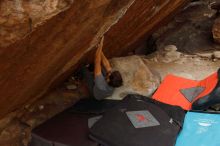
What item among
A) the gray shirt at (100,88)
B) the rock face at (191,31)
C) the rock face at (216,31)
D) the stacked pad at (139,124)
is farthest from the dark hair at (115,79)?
the rock face at (216,31)

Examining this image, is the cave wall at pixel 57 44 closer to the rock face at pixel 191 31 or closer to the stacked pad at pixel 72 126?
the stacked pad at pixel 72 126

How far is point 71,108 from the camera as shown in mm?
2826

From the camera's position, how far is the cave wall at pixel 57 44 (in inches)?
69.5

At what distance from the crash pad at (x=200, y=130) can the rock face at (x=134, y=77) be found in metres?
0.52

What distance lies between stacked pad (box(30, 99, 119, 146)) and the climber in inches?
3.0

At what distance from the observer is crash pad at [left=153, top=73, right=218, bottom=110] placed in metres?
2.93

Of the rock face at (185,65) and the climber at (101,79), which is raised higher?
the climber at (101,79)

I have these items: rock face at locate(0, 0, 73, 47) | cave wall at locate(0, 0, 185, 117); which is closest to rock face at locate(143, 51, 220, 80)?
cave wall at locate(0, 0, 185, 117)

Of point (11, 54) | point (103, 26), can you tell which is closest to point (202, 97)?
point (103, 26)

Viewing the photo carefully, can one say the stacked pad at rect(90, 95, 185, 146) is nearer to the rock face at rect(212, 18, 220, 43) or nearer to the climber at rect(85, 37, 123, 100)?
the climber at rect(85, 37, 123, 100)

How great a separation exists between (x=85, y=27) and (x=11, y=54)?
459 mm

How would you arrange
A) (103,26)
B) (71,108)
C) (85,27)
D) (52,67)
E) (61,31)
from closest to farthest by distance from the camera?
(61,31) < (85,27) < (103,26) < (52,67) < (71,108)

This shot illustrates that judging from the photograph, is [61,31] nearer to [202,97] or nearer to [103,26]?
[103,26]

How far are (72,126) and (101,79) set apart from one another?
1.59 feet
